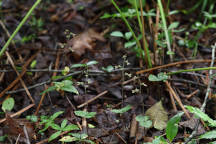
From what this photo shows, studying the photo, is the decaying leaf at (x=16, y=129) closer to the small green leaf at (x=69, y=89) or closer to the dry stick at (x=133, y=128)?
the small green leaf at (x=69, y=89)

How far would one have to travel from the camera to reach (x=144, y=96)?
1.62 metres

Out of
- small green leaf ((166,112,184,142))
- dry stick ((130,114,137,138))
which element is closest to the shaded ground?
dry stick ((130,114,137,138))

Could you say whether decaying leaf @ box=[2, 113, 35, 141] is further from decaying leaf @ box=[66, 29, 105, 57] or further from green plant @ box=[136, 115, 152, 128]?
decaying leaf @ box=[66, 29, 105, 57]

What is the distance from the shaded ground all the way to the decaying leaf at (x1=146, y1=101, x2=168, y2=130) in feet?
0.14

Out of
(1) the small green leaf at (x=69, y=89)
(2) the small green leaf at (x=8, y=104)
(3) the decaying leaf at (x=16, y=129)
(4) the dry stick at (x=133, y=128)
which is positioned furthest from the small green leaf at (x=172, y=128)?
(2) the small green leaf at (x=8, y=104)

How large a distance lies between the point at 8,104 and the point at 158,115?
1.08 metres

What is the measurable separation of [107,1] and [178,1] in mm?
933

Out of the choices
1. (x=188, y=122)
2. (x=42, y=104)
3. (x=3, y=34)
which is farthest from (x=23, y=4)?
(x=188, y=122)

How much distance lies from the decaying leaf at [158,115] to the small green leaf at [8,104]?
0.99m

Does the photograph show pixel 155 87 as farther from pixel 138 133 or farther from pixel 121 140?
pixel 121 140

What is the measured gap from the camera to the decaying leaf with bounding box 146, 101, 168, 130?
1342mm

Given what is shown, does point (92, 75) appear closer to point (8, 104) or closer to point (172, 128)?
point (8, 104)

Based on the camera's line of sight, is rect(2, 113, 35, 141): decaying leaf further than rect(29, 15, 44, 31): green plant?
No

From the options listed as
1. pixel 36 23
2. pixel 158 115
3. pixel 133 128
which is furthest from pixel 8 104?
pixel 36 23
